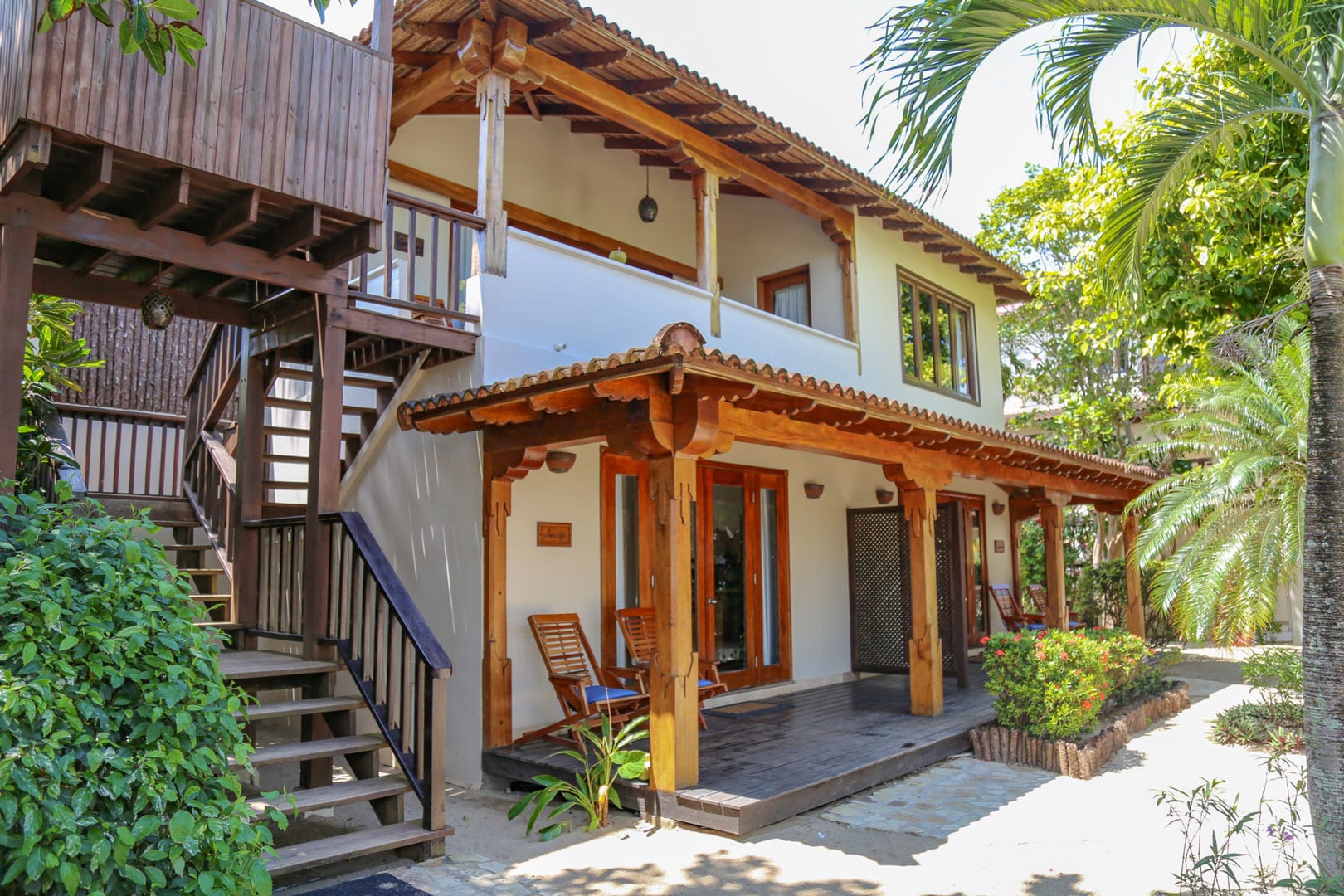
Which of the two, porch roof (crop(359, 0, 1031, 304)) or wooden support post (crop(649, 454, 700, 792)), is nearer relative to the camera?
wooden support post (crop(649, 454, 700, 792))

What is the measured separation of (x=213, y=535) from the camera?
7824mm

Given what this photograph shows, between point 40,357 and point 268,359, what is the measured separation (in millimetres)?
2435

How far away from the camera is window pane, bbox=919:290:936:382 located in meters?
12.7

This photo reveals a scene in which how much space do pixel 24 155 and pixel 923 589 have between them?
23.5 feet

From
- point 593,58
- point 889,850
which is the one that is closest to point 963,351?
point 593,58

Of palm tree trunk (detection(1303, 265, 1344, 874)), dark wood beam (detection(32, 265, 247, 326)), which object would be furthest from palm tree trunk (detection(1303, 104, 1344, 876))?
A: dark wood beam (detection(32, 265, 247, 326))

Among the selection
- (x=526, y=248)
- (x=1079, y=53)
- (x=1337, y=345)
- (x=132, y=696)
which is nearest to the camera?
(x=132, y=696)

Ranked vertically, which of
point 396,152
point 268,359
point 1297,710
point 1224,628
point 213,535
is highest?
point 396,152

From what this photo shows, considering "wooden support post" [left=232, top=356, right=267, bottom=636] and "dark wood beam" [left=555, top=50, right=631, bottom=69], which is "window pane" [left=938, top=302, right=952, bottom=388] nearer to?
"dark wood beam" [left=555, top=50, right=631, bottom=69]

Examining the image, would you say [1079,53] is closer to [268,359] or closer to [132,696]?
[132,696]

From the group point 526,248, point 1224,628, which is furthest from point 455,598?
point 1224,628

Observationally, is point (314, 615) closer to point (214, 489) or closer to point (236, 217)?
point (236, 217)

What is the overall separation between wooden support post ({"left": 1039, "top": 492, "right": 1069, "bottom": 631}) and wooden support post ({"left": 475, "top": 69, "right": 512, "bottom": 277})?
729cm

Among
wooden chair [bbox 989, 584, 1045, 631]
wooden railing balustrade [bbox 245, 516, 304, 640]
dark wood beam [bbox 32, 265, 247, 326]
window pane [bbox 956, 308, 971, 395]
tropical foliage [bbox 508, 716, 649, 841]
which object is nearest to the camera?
tropical foliage [bbox 508, 716, 649, 841]
